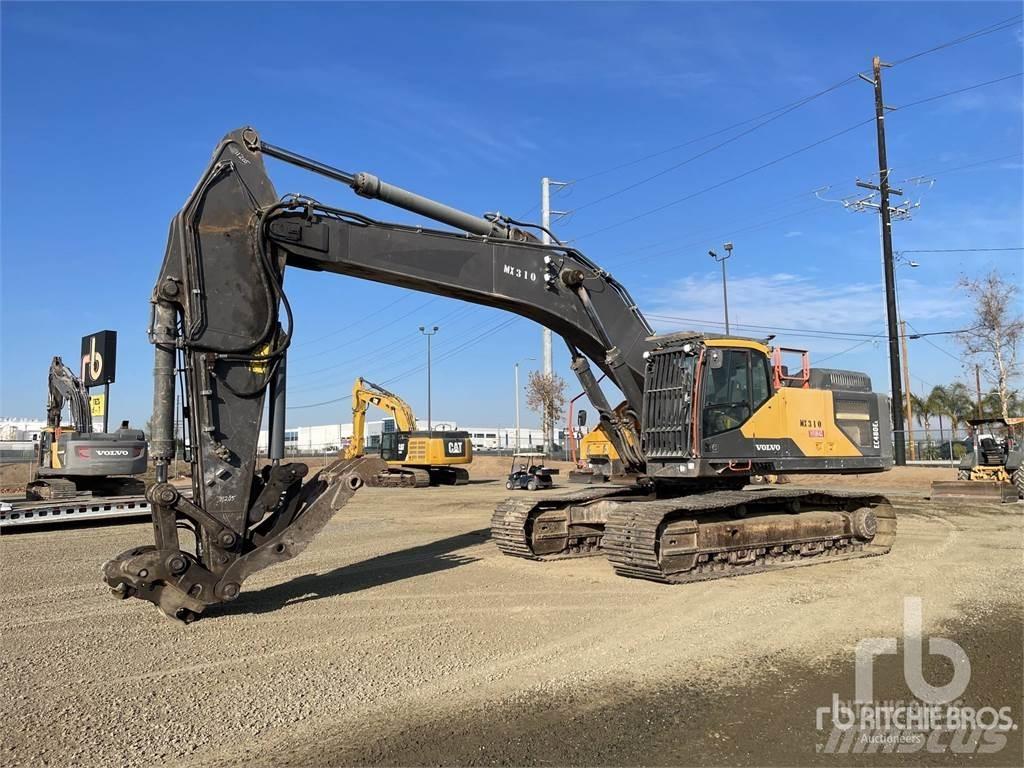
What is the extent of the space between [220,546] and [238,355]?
184 centimetres

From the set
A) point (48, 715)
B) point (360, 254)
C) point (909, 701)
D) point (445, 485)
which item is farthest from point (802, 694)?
point (445, 485)

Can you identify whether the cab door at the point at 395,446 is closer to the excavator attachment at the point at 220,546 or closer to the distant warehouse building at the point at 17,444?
the excavator attachment at the point at 220,546

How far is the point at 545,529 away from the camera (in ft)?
35.9

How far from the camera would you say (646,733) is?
468 cm

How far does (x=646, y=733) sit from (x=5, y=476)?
38960 millimetres

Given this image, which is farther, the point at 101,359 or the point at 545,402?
the point at 545,402

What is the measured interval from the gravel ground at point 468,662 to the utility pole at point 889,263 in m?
24.6

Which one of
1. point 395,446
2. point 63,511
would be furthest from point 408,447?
point 63,511

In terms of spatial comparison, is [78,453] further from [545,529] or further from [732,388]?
[732,388]

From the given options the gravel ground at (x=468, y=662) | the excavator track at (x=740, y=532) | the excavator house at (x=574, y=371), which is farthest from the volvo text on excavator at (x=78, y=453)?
the excavator track at (x=740, y=532)

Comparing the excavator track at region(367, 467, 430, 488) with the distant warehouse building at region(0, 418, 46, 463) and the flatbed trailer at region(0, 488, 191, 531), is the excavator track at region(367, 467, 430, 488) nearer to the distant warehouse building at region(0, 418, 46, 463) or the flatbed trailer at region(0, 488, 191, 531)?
the flatbed trailer at region(0, 488, 191, 531)

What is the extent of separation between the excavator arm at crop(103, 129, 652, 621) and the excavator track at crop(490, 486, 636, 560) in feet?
10.9

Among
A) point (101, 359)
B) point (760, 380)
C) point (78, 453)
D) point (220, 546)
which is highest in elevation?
point (101, 359)

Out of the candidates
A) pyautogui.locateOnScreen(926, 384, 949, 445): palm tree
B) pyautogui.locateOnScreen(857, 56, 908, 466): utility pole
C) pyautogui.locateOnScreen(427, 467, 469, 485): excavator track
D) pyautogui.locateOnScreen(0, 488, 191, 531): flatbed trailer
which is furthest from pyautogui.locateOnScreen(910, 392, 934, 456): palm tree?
pyautogui.locateOnScreen(0, 488, 191, 531): flatbed trailer
